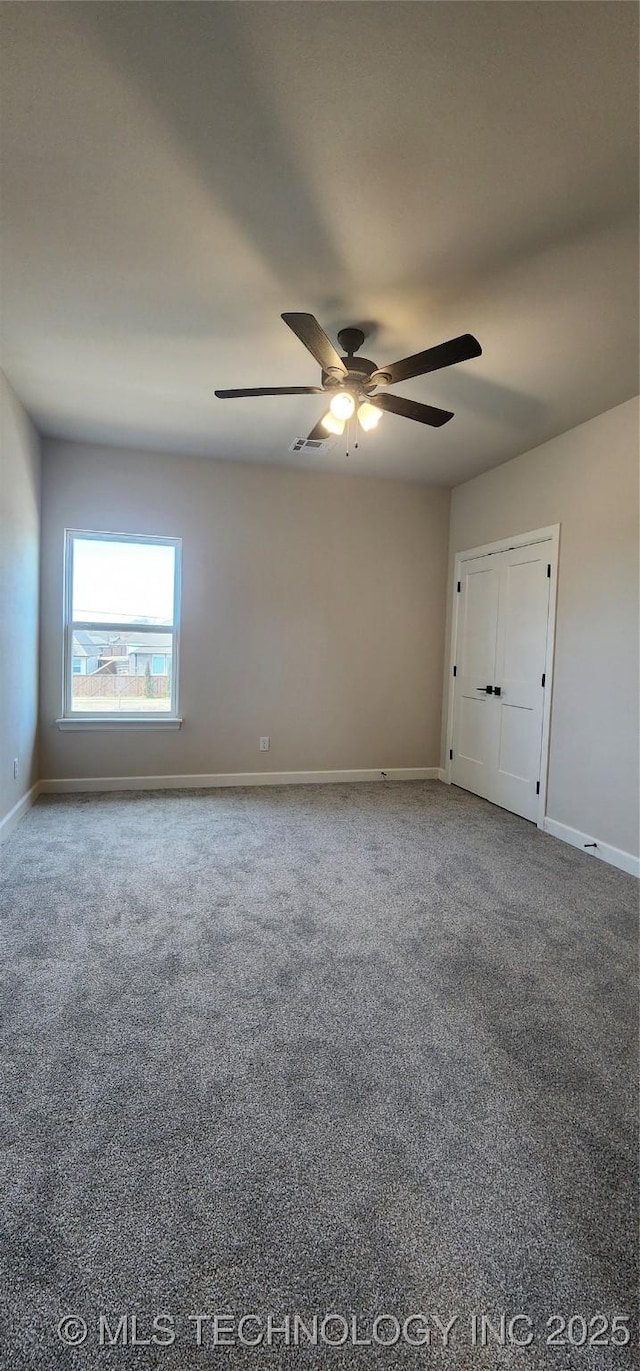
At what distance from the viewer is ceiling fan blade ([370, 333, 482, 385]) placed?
1.95m

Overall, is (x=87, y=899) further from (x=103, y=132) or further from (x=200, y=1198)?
(x=103, y=132)

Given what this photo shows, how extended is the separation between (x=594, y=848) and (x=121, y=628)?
3.84 m

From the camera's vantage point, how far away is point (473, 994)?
6.48ft

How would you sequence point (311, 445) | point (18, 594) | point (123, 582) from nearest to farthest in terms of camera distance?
point (18, 594) < point (311, 445) < point (123, 582)

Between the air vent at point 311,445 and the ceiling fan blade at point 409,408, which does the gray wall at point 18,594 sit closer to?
the air vent at point 311,445

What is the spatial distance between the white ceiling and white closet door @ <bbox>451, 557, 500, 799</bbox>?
176cm

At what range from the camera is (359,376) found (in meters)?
2.44

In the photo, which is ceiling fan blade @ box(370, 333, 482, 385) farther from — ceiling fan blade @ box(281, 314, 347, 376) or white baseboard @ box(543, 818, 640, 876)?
white baseboard @ box(543, 818, 640, 876)

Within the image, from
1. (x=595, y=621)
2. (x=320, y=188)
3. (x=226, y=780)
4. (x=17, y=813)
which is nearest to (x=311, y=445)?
(x=320, y=188)

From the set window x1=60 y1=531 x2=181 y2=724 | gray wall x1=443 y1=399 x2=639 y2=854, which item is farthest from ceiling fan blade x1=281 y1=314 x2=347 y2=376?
window x1=60 y1=531 x2=181 y2=724

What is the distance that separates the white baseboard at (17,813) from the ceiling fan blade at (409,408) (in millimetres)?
3208

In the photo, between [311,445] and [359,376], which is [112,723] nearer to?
[311,445]

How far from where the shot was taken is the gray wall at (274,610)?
4.33 metres

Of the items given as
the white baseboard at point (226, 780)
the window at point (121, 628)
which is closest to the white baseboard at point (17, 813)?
the white baseboard at point (226, 780)
